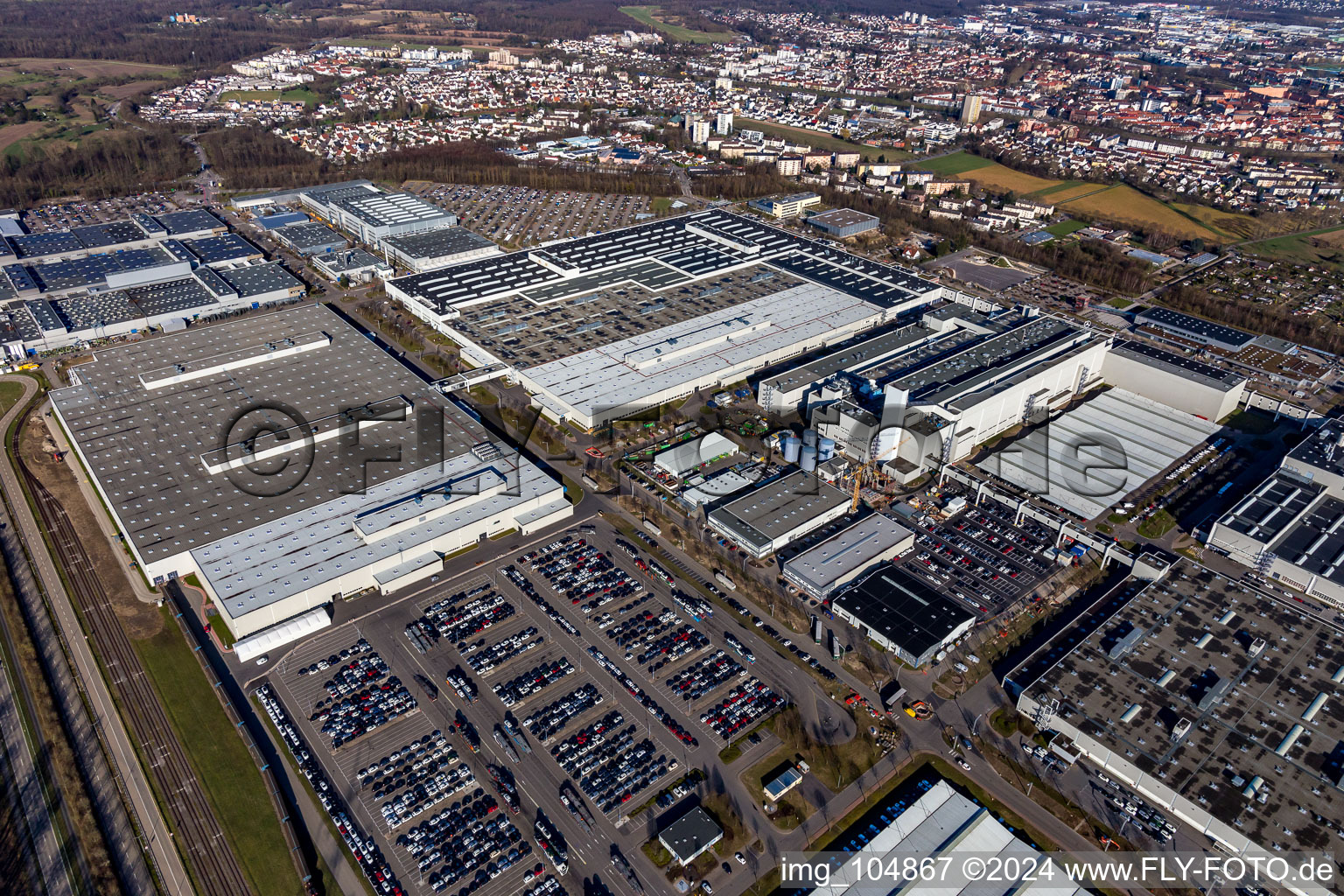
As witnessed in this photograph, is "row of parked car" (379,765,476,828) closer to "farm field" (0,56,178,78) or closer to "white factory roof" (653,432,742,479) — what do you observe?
"white factory roof" (653,432,742,479)

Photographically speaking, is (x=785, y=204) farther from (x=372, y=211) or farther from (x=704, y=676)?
(x=704, y=676)

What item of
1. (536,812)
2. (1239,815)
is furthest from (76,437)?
(1239,815)

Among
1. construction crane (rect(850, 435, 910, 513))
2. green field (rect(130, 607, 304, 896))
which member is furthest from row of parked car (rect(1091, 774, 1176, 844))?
green field (rect(130, 607, 304, 896))

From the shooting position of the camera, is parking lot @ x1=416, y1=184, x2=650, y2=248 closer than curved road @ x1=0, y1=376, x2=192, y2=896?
No

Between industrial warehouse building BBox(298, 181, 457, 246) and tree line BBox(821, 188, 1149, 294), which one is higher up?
tree line BBox(821, 188, 1149, 294)

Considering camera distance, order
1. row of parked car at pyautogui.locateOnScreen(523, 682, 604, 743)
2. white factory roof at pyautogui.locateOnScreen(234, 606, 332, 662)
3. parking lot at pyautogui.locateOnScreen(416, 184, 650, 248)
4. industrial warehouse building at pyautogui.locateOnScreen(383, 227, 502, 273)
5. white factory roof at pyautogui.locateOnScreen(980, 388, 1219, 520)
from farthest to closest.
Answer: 1. parking lot at pyautogui.locateOnScreen(416, 184, 650, 248)
2. industrial warehouse building at pyautogui.locateOnScreen(383, 227, 502, 273)
3. white factory roof at pyautogui.locateOnScreen(980, 388, 1219, 520)
4. white factory roof at pyautogui.locateOnScreen(234, 606, 332, 662)
5. row of parked car at pyautogui.locateOnScreen(523, 682, 604, 743)

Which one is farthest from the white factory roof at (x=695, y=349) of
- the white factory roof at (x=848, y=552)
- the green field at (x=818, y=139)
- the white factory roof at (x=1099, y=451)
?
the green field at (x=818, y=139)

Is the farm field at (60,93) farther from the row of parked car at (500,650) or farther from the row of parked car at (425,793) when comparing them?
the row of parked car at (425,793)
